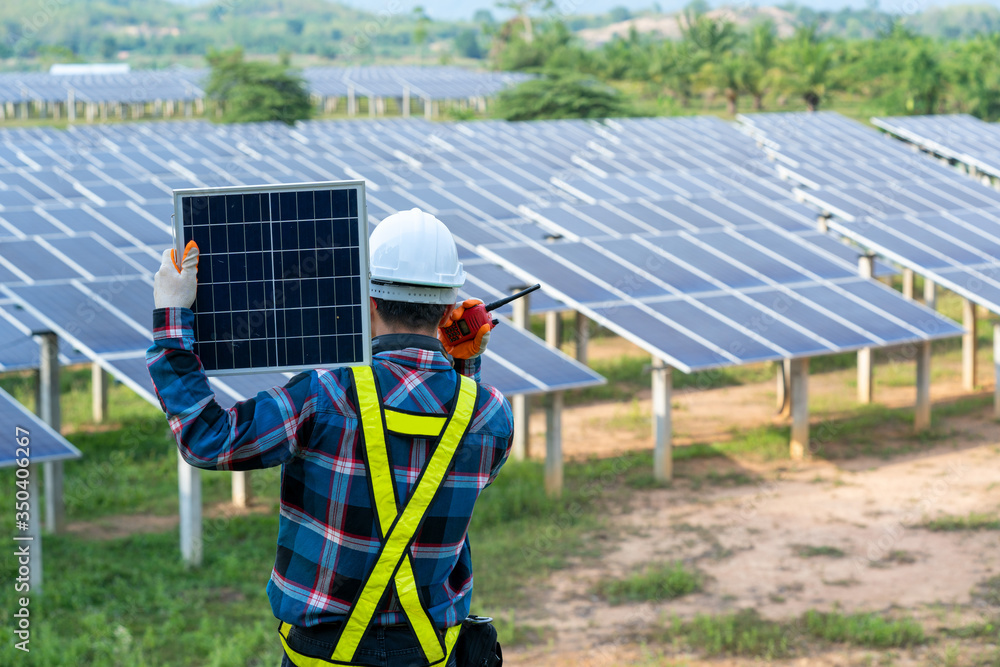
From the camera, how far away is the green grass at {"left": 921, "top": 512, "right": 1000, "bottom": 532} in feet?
39.3

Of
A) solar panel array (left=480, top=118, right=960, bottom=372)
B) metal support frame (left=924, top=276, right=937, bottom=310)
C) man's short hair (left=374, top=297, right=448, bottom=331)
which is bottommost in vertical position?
metal support frame (left=924, top=276, right=937, bottom=310)

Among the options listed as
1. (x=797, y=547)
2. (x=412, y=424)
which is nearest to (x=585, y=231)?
(x=797, y=547)

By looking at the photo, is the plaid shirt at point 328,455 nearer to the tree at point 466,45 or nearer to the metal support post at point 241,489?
the metal support post at point 241,489

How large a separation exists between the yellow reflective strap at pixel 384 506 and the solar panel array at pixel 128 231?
6.65m

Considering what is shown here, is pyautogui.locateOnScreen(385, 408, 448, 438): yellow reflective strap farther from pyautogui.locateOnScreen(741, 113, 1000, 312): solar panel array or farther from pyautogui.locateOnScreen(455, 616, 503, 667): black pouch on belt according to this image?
pyautogui.locateOnScreen(741, 113, 1000, 312): solar panel array

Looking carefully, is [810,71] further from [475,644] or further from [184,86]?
[475,644]

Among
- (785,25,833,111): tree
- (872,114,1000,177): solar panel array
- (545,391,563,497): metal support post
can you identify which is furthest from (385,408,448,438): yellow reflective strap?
(785,25,833,111): tree

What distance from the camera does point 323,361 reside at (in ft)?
12.5

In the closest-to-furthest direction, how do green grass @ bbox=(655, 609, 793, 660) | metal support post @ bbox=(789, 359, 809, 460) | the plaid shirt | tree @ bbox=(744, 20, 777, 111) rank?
the plaid shirt
green grass @ bbox=(655, 609, 793, 660)
metal support post @ bbox=(789, 359, 809, 460)
tree @ bbox=(744, 20, 777, 111)

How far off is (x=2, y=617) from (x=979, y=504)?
Result: 10206 millimetres

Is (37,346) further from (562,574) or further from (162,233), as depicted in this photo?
(562,574)

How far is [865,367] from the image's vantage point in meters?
17.1

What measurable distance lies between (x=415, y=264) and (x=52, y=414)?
942 centimetres

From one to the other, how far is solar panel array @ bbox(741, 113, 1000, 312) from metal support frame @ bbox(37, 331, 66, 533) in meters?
11.3
